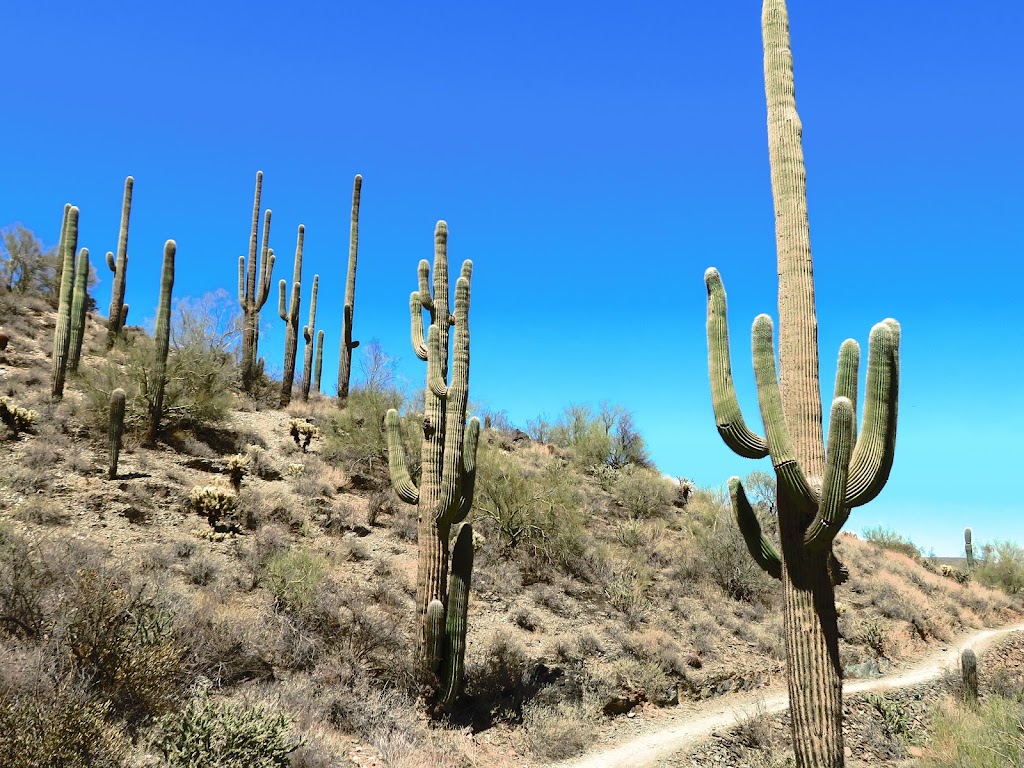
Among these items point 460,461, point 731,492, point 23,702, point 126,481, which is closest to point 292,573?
point 460,461

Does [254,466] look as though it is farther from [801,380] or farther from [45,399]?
[801,380]

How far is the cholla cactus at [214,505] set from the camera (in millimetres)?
12477

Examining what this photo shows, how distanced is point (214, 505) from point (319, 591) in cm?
331

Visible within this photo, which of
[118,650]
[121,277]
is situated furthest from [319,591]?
[121,277]

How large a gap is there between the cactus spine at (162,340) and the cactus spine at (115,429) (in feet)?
6.69

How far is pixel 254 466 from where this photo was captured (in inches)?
613

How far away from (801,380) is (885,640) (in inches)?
503

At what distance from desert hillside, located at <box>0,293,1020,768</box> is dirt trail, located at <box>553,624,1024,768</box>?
0.39 m

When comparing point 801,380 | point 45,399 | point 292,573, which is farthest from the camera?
point 45,399

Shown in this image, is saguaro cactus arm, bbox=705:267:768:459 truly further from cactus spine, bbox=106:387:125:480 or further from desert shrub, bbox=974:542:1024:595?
desert shrub, bbox=974:542:1024:595

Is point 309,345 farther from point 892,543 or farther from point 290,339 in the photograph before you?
point 892,543

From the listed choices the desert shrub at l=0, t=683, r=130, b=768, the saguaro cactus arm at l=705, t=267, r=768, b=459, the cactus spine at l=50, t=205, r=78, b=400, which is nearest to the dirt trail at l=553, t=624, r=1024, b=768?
the saguaro cactus arm at l=705, t=267, r=768, b=459

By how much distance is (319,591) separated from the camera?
1058 centimetres

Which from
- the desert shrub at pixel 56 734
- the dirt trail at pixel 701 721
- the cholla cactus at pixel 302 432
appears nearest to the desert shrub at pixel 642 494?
the dirt trail at pixel 701 721
